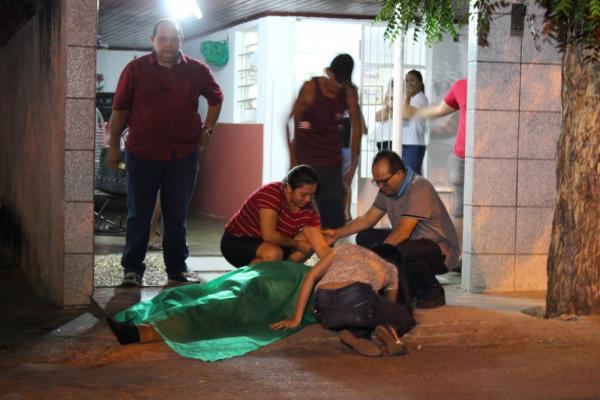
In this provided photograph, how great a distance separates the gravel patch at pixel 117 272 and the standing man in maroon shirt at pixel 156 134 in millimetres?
259

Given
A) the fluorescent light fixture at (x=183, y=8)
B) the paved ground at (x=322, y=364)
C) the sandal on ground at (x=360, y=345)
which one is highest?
the fluorescent light fixture at (x=183, y=8)

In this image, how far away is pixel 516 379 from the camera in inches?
273

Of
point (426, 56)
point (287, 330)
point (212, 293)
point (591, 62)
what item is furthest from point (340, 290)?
point (426, 56)

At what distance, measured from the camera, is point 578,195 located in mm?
8484

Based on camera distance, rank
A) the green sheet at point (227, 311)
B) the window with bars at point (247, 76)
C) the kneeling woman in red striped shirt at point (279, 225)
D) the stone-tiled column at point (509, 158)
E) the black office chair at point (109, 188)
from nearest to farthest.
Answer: the green sheet at point (227, 311) → the kneeling woman in red striped shirt at point (279, 225) → the stone-tiled column at point (509, 158) → the black office chair at point (109, 188) → the window with bars at point (247, 76)

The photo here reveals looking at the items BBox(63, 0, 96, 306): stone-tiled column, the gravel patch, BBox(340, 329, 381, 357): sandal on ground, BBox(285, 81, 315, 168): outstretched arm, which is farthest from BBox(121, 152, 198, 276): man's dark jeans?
BBox(340, 329, 381, 357): sandal on ground

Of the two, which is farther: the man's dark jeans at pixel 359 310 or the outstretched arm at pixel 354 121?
the outstretched arm at pixel 354 121

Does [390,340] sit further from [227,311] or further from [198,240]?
[198,240]

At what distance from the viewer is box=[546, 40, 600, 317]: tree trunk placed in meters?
8.38

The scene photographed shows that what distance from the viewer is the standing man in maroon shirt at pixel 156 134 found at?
9.22 metres

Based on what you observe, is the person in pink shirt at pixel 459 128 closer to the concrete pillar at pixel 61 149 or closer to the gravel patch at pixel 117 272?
the gravel patch at pixel 117 272

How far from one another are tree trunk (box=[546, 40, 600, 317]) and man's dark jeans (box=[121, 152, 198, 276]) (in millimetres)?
2951

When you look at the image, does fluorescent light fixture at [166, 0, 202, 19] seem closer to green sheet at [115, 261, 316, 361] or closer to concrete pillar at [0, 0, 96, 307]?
concrete pillar at [0, 0, 96, 307]

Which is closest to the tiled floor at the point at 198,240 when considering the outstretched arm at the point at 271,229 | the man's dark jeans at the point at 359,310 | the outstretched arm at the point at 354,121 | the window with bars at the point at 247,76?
the window with bars at the point at 247,76
